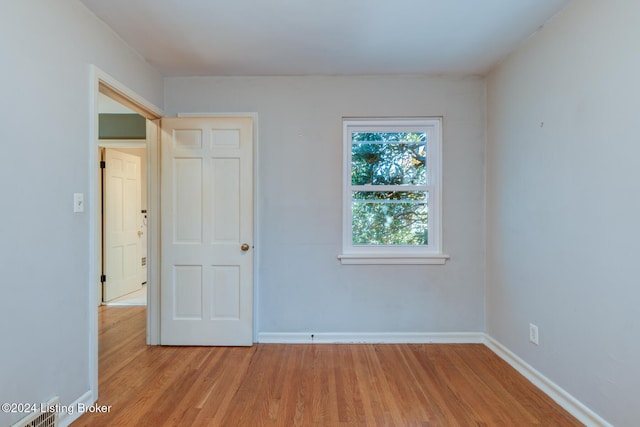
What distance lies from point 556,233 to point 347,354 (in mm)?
1853

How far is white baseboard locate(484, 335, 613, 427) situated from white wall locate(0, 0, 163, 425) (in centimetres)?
304

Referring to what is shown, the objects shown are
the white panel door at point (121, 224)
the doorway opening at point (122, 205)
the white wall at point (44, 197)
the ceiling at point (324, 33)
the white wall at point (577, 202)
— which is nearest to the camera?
the white wall at point (44, 197)

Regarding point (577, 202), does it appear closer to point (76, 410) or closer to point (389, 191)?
point (389, 191)

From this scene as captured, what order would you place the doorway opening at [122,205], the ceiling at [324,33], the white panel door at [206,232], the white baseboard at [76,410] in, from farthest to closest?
the doorway opening at [122,205]
the white panel door at [206,232]
the ceiling at [324,33]
the white baseboard at [76,410]

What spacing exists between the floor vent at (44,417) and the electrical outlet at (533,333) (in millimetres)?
3079

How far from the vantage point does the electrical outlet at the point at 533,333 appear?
2230mm

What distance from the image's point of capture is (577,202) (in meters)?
1.88

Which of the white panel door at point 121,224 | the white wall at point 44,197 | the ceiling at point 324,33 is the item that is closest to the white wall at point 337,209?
the ceiling at point 324,33

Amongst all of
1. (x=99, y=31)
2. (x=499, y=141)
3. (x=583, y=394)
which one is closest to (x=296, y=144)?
(x=99, y=31)

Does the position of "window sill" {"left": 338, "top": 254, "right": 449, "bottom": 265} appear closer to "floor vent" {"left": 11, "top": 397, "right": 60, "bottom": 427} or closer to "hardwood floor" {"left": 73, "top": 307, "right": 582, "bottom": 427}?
"hardwood floor" {"left": 73, "top": 307, "right": 582, "bottom": 427}

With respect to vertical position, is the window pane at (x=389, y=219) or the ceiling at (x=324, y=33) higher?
the ceiling at (x=324, y=33)

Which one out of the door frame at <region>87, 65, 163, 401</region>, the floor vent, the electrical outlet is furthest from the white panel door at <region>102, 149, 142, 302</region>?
the electrical outlet

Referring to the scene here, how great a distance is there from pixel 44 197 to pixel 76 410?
1.29 meters

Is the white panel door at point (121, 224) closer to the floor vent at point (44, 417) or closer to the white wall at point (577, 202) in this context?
the floor vent at point (44, 417)
